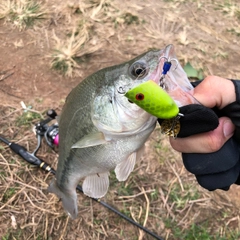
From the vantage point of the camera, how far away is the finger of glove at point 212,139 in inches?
50.8

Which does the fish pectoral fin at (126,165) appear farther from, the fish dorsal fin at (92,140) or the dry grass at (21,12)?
the dry grass at (21,12)

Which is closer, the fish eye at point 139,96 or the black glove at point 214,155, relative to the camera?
the fish eye at point 139,96

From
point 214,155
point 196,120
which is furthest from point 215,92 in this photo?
point 214,155

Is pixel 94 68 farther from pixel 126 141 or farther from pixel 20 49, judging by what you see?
pixel 126 141

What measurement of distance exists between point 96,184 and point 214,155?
1.78 feet

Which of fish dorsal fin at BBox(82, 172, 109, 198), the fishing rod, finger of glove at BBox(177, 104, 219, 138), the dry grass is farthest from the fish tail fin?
the dry grass

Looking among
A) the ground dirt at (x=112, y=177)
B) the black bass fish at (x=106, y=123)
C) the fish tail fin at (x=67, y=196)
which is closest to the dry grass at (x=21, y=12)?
the ground dirt at (x=112, y=177)

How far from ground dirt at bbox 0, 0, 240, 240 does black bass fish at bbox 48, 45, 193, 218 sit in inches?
29.5

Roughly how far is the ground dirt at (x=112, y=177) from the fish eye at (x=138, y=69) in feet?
4.23

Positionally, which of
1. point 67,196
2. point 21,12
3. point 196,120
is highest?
point 196,120

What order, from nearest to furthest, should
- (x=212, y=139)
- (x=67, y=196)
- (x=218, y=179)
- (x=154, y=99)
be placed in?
(x=154, y=99)
(x=212, y=139)
(x=218, y=179)
(x=67, y=196)

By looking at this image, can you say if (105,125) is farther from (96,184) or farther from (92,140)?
(96,184)

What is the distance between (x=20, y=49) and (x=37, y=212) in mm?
1577

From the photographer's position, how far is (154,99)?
Result: 1.05 m
